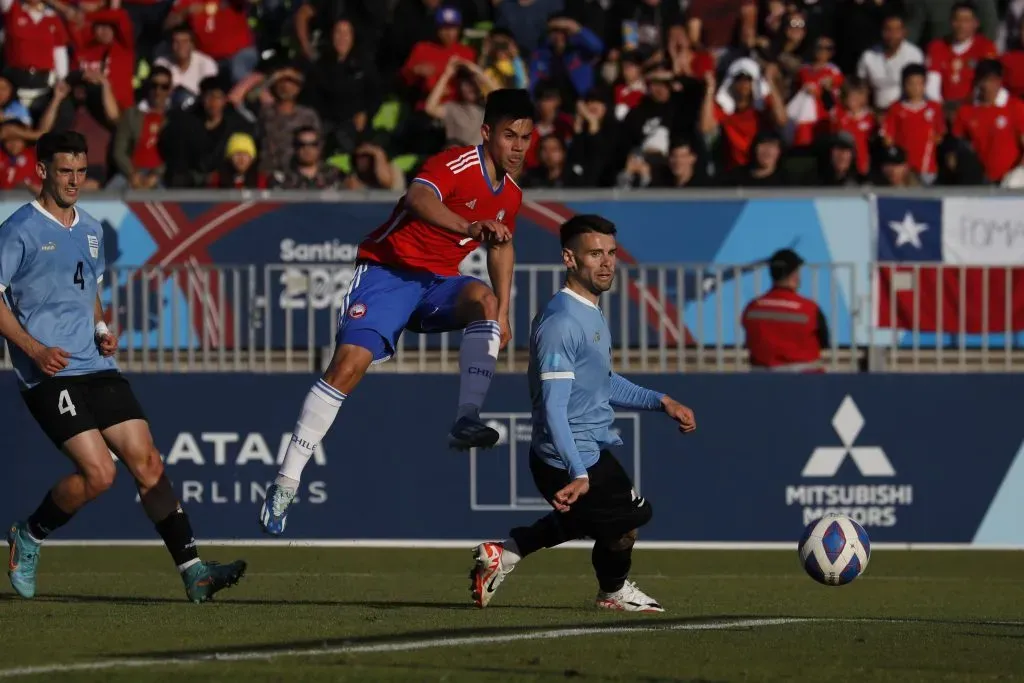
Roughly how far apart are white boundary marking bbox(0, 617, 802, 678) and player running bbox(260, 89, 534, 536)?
5.63 ft

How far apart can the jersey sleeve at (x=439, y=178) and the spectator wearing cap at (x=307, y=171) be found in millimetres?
8068

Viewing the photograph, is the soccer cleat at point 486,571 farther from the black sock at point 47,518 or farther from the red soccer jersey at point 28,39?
the red soccer jersey at point 28,39

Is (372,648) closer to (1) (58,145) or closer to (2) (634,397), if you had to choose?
(2) (634,397)

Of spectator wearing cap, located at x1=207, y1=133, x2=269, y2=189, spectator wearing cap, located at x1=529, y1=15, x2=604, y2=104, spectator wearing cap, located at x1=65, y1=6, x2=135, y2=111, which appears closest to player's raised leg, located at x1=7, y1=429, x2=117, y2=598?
spectator wearing cap, located at x1=207, y1=133, x2=269, y2=189

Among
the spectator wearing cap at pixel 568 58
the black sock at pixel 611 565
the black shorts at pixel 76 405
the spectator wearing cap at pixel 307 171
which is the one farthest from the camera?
the spectator wearing cap at pixel 568 58

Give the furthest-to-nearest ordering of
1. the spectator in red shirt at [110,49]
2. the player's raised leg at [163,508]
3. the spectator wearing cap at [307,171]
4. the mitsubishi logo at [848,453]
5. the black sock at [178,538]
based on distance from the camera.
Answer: the spectator in red shirt at [110,49] < the spectator wearing cap at [307,171] < the mitsubishi logo at [848,453] < the black sock at [178,538] < the player's raised leg at [163,508]

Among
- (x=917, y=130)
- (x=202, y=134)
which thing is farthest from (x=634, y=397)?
(x=202, y=134)

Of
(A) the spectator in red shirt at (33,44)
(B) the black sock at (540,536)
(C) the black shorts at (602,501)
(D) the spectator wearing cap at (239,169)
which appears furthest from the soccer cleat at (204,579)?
(A) the spectator in red shirt at (33,44)

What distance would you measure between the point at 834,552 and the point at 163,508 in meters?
3.81

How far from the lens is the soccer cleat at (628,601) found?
1018 centimetres

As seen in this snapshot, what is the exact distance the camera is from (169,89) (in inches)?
804

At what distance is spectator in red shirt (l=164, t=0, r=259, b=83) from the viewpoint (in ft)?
72.1

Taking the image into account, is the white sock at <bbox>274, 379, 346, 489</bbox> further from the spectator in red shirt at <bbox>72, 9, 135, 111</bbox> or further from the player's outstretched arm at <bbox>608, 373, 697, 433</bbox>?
the spectator in red shirt at <bbox>72, 9, 135, 111</bbox>

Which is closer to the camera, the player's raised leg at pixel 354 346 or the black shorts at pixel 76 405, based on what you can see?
the black shorts at pixel 76 405
